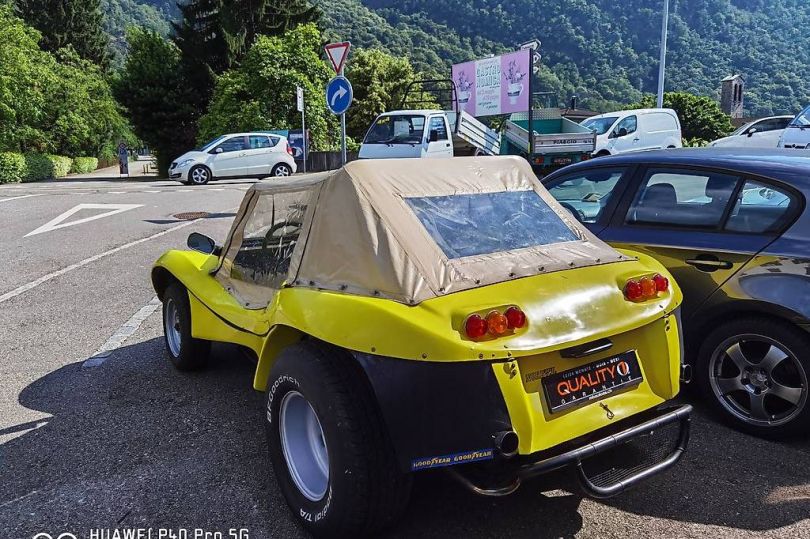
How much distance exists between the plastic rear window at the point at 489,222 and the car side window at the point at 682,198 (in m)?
1.13

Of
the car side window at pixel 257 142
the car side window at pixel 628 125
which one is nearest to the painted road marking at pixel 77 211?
the car side window at pixel 257 142

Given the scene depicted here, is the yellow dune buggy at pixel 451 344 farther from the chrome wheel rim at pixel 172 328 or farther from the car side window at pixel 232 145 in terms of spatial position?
the car side window at pixel 232 145

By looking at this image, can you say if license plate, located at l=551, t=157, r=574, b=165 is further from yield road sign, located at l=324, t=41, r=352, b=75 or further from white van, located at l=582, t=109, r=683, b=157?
yield road sign, located at l=324, t=41, r=352, b=75

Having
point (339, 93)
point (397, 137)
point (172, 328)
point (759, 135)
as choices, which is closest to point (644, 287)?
point (172, 328)

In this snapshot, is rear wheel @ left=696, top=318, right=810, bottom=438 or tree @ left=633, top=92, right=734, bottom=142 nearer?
rear wheel @ left=696, top=318, right=810, bottom=438

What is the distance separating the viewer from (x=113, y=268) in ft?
26.0

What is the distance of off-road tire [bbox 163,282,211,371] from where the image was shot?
4.19m

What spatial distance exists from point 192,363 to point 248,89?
2752 cm

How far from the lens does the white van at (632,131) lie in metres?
20.0

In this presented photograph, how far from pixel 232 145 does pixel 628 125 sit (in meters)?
13.2

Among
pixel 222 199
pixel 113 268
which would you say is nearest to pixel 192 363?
pixel 113 268

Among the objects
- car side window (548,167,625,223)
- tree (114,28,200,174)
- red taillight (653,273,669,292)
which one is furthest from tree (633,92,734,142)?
red taillight (653,273,669,292)

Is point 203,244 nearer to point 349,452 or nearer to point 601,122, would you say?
point 349,452

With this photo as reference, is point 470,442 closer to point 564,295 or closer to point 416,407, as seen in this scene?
point 416,407
